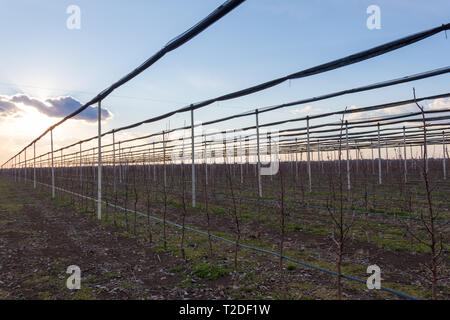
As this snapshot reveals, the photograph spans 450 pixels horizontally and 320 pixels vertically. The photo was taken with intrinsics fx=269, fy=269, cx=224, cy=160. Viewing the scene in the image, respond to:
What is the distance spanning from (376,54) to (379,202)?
Result: 8.58 m

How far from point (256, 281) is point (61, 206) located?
40.7ft

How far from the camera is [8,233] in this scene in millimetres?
8344
